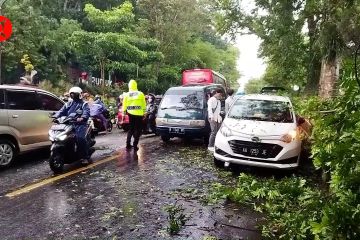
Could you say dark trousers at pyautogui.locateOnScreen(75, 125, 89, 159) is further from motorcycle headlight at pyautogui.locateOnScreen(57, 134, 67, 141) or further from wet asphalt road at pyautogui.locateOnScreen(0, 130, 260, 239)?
motorcycle headlight at pyautogui.locateOnScreen(57, 134, 67, 141)

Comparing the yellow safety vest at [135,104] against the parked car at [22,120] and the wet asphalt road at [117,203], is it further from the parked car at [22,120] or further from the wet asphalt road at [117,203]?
the parked car at [22,120]

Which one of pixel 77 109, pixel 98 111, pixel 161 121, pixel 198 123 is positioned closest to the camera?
pixel 77 109

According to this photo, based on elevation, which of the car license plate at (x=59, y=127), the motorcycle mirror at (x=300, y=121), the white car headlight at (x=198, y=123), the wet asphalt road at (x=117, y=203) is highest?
the motorcycle mirror at (x=300, y=121)

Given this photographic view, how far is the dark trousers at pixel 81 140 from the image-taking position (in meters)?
8.16

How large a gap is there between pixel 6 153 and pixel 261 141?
214 inches

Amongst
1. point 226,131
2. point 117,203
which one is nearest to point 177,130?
point 226,131

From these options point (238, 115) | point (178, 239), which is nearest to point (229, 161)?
point (238, 115)

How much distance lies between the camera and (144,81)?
29.7m

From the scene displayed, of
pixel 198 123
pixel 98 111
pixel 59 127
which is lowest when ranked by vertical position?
pixel 198 123

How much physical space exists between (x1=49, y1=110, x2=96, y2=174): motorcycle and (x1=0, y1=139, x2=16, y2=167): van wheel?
1164mm

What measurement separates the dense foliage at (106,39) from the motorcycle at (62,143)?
14433mm

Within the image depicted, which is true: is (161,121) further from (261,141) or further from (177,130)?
(261,141)

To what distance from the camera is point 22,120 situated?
8.47 m

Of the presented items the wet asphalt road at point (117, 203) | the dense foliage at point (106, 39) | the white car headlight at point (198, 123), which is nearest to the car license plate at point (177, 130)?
the white car headlight at point (198, 123)
